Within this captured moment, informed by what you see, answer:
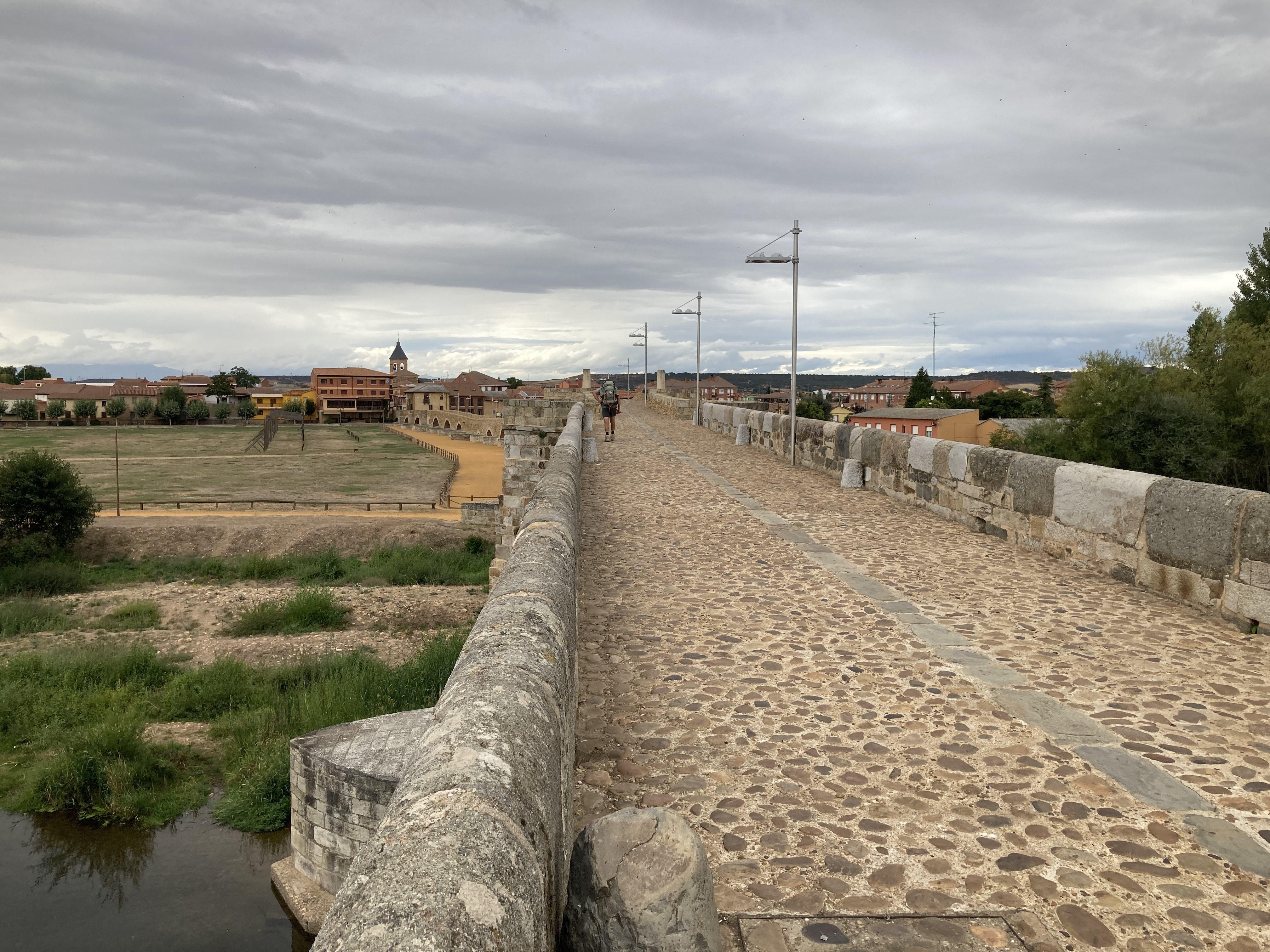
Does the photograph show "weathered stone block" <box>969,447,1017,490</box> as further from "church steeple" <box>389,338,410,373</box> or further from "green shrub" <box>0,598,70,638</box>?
"church steeple" <box>389,338,410,373</box>

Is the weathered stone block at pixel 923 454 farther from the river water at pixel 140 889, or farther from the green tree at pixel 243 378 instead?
the green tree at pixel 243 378

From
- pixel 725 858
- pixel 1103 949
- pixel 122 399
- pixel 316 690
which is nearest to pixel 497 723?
pixel 725 858

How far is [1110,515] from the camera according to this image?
22.4ft

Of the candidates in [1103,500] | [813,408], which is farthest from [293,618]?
[813,408]

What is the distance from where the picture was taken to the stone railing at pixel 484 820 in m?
1.55

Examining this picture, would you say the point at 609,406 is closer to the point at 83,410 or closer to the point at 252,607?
the point at 252,607

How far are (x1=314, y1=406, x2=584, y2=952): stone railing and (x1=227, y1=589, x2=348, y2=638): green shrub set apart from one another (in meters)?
22.2

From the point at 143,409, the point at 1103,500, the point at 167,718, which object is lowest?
the point at 167,718

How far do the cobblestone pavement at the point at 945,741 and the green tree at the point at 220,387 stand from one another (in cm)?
13048

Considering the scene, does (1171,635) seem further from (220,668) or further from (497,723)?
(220,668)

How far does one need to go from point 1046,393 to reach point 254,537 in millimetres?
76720

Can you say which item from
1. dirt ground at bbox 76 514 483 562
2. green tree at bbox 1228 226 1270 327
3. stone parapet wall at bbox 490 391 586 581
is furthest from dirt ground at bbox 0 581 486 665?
green tree at bbox 1228 226 1270 327

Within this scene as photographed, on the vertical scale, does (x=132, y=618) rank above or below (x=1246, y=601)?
below

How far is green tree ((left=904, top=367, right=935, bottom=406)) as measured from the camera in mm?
99756
